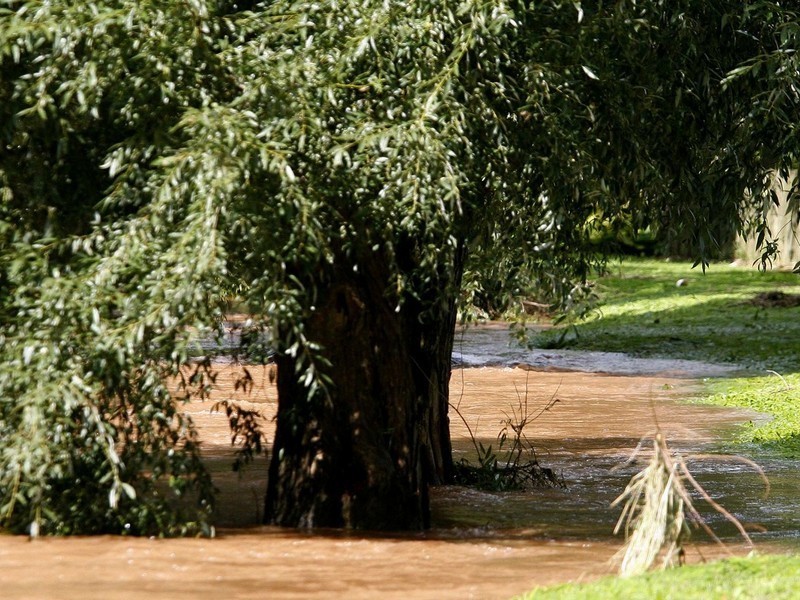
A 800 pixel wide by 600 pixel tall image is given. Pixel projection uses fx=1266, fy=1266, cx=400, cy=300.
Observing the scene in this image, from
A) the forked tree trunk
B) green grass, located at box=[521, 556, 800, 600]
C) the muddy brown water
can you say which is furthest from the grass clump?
green grass, located at box=[521, 556, 800, 600]

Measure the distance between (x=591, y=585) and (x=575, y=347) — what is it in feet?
57.8

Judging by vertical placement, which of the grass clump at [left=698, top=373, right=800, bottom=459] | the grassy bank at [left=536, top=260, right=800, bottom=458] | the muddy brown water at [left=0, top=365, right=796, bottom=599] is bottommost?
the muddy brown water at [left=0, top=365, right=796, bottom=599]

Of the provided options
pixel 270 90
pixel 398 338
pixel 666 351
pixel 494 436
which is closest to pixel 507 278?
pixel 398 338

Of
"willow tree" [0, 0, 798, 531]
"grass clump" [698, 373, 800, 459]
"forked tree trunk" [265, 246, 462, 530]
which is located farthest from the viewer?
"grass clump" [698, 373, 800, 459]

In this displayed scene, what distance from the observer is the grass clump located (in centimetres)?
1435

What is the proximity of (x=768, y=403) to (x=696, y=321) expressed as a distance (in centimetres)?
888

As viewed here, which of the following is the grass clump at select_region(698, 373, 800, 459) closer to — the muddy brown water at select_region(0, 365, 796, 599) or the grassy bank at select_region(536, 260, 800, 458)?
the grassy bank at select_region(536, 260, 800, 458)

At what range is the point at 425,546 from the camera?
9180 millimetres

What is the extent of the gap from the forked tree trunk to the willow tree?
18 millimetres

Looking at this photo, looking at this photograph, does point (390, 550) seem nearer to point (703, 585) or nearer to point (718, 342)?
point (703, 585)

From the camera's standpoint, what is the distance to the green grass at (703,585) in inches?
266

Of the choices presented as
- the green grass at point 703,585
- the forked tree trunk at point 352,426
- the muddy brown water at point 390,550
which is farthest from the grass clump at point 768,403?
the green grass at point 703,585

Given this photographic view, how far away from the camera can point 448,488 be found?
11.6m

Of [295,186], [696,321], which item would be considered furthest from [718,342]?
[295,186]
